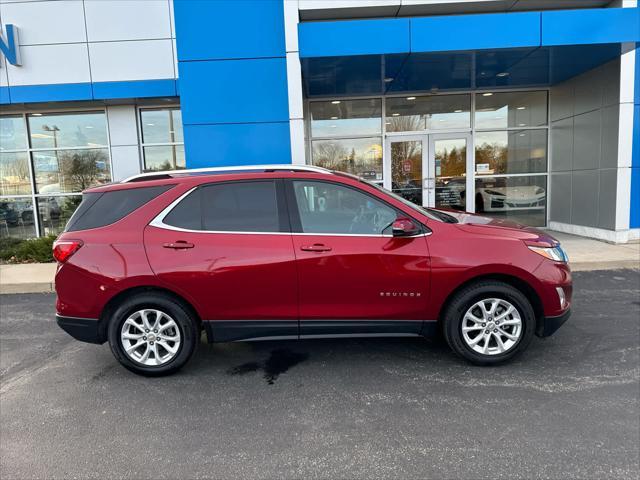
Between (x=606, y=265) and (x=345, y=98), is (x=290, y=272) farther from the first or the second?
(x=345, y=98)

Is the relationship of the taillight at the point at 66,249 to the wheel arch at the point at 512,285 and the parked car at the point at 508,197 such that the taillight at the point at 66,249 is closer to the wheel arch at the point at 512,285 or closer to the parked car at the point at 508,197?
the wheel arch at the point at 512,285

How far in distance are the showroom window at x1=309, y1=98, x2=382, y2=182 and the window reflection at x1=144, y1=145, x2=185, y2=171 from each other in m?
3.57

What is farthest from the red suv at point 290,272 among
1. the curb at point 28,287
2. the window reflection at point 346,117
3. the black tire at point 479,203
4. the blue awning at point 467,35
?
the black tire at point 479,203

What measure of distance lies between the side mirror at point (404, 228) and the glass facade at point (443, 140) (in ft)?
27.1

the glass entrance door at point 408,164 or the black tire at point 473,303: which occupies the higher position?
the glass entrance door at point 408,164

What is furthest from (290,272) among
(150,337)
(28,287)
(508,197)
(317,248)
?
(508,197)

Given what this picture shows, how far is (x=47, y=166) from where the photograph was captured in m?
12.5

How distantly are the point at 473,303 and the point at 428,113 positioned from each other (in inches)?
352

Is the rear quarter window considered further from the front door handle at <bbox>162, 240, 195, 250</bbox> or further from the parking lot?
the parking lot

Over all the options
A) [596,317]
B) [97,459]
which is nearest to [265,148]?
[596,317]

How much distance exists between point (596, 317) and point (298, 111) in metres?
5.70

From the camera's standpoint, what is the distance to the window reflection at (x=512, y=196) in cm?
1229

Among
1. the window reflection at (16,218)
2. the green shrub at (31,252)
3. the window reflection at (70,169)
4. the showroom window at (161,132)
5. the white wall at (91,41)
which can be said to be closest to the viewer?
the green shrub at (31,252)

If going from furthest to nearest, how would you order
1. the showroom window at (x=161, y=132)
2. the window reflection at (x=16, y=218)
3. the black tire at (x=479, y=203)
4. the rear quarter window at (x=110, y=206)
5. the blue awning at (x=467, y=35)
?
the window reflection at (x=16, y=218) < the black tire at (x=479, y=203) < the showroom window at (x=161, y=132) < the blue awning at (x=467, y=35) < the rear quarter window at (x=110, y=206)
